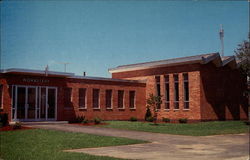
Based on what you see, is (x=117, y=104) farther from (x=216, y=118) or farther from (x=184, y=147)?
(x=184, y=147)

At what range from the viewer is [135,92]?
98.0ft

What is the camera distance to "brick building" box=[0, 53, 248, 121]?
22531 mm

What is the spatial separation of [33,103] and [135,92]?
1003 cm

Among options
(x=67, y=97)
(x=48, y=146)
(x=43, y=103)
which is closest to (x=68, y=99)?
(x=67, y=97)

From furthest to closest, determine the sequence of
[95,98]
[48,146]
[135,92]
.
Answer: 1. [135,92]
2. [95,98]
3. [48,146]

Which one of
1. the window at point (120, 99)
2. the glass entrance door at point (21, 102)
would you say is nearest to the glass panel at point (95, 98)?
the window at point (120, 99)

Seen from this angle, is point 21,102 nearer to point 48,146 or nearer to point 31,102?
point 31,102

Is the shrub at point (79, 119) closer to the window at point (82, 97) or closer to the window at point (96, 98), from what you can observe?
the window at point (82, 97)

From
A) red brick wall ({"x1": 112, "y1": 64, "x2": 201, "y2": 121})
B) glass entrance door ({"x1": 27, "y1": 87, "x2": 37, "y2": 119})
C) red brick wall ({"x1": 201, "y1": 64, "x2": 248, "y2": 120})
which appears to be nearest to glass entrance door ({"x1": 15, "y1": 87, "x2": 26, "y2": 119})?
glass entrance door ({"x1": 27, "y1": 87, "x2": 37, "y2": 119})

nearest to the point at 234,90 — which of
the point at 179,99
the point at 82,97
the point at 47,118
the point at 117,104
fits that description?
the point at 179,99

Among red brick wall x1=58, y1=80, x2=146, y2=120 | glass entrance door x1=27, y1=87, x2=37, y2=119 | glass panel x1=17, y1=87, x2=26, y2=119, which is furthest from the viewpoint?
red brick wall x1=58, y1=80, x2=146, y2=120

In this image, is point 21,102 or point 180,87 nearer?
point 21,102

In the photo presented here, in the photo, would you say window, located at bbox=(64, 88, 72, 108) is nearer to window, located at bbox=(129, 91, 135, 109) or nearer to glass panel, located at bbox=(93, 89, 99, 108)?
glass panel, located at bbox=(93, 89, 99, 108)

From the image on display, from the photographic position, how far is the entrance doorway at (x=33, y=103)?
22.2 m
